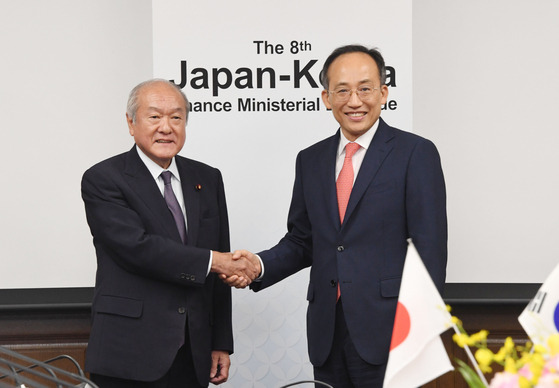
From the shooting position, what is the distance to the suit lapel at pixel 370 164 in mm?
2639

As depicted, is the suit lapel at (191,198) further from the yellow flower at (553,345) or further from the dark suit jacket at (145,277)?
the yellow flower at (553,345)

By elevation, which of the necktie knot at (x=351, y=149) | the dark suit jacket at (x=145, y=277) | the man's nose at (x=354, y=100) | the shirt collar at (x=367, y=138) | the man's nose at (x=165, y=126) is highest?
the man's nose at (x=354, y=100)

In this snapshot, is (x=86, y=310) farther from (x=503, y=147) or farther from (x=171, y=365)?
(x=503, y=147)

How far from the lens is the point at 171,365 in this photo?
2.65m

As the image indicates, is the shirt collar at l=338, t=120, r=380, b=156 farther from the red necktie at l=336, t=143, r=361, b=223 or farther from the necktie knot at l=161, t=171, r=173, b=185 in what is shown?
the necktie knot at l=161, t=171, r=173, b=185

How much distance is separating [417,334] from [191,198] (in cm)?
154

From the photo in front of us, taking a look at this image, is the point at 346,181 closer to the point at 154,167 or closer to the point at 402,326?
the point at 154,167

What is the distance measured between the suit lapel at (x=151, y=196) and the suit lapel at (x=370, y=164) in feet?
2.03

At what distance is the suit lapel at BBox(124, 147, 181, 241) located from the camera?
8.93 feet

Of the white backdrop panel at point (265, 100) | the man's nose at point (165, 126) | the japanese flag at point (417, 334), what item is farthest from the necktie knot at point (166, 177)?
the japanese flag at point (417, 334)

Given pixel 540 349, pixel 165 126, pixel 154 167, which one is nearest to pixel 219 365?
pixel 154 167

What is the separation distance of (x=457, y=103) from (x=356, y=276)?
1629 millimetres

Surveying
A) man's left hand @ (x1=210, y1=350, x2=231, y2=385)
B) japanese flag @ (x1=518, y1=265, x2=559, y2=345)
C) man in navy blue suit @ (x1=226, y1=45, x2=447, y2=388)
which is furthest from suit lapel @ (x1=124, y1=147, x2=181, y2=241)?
japanese flag @ (x1=518, y1=265, x2=559, y2=345)

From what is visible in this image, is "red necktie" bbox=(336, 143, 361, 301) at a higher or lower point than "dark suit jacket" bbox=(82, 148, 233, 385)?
higher
